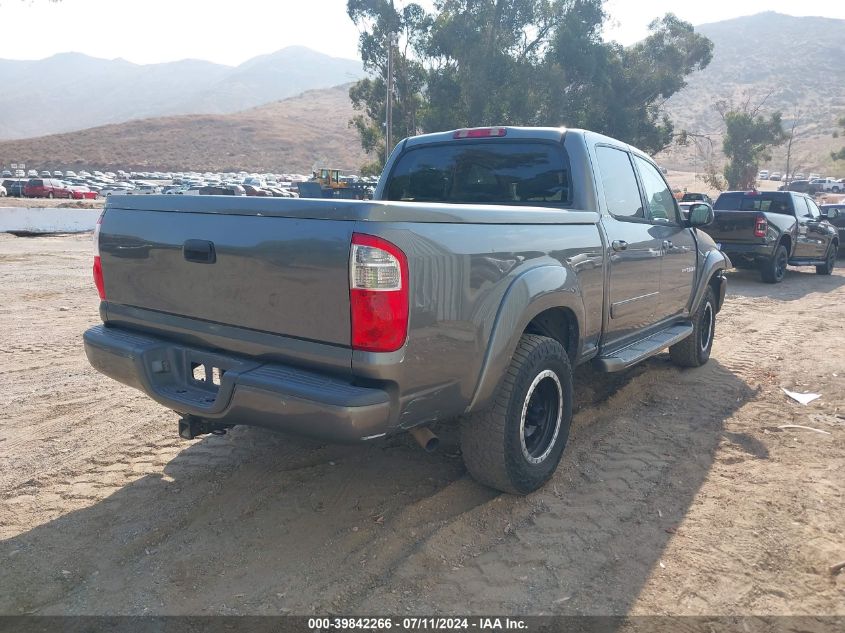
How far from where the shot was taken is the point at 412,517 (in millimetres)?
3367

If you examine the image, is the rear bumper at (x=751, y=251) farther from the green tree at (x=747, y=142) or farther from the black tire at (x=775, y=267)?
the green tree at (x=747, y=142)

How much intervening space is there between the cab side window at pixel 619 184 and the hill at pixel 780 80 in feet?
240

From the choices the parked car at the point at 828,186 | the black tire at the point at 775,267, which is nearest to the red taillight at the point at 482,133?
the black tire at the point at 775,267

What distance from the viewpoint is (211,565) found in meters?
2.97

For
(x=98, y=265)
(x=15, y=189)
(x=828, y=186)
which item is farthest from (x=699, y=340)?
(x=828, y=186)

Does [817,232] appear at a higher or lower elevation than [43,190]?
lower

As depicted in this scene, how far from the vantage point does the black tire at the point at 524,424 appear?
3.29m

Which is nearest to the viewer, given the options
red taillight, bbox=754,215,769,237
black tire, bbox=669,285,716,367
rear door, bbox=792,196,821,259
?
black tire, bbox=669,285,716,367

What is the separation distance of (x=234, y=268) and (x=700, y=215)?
13.0 ft

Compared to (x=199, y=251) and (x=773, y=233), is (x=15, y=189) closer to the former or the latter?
(x=773, y=233)

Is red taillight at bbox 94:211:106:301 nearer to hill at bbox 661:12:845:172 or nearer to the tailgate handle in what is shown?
the tailgate handle

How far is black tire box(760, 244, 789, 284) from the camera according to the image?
12.4 metres

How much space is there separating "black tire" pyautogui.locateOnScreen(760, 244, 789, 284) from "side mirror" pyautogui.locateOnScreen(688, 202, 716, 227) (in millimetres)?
7975

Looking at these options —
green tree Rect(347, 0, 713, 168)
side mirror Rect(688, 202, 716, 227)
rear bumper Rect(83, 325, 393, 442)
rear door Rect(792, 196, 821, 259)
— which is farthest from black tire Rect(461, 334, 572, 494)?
green tree Rect(347, 0, 713, 168)
